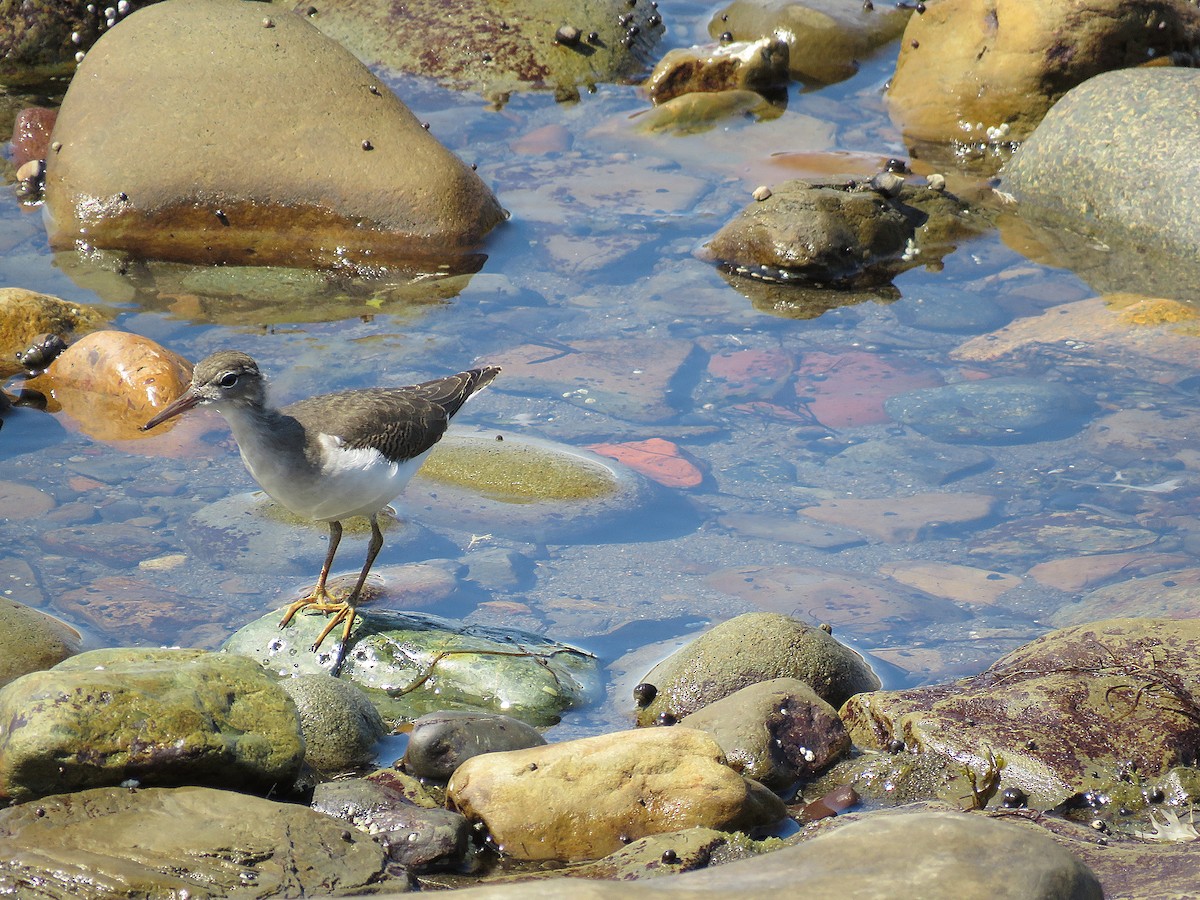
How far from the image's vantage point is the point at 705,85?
13.9 metres

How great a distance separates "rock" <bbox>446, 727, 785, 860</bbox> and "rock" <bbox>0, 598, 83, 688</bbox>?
7.97 ft

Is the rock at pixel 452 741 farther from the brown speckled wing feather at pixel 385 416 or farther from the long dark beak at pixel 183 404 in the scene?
the long dark beak at pixel 183 404

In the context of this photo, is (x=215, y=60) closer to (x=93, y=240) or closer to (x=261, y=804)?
(x=93, y=240)

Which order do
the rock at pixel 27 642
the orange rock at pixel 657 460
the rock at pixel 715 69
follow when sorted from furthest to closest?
the rock at pixel 715 69
the orange rock at pixel 657 460
the rock at pixel 27 642

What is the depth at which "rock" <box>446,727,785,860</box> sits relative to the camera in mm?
5043

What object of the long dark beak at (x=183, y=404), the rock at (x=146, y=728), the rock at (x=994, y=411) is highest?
the long dark beak at (x=183, y=404)

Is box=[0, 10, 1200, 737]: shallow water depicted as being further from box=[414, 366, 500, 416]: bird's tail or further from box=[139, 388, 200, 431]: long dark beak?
box=[139, 388, 200, 431]: long dark beak

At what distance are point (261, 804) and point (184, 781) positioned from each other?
366 millimetres

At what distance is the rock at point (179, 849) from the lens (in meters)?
4.25

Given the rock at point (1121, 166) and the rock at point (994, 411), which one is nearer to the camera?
the rock at point (994, 411)

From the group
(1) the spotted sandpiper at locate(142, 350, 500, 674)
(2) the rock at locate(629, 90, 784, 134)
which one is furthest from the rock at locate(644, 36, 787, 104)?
(1) the spotted sandpiper at locate(142, 350, 500, 674)

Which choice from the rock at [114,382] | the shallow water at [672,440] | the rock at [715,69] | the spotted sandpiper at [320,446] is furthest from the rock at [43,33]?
the spotted sandpiper at [320,446]

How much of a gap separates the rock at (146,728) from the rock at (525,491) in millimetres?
2837

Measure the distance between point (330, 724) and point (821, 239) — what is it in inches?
256
